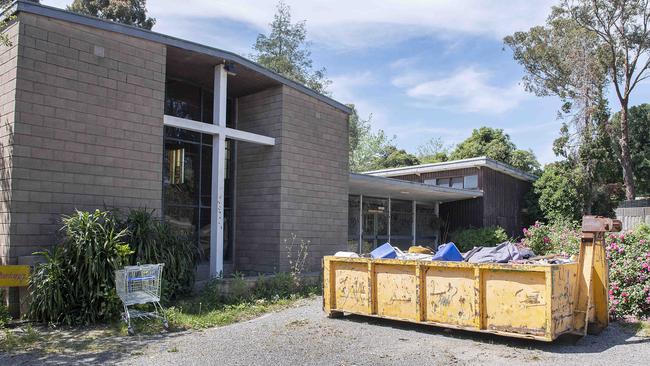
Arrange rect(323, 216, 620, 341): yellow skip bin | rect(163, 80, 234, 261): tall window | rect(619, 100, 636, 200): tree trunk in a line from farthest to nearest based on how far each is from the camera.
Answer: rect(619, 100, 636, 200): tree trunk → rect(163, 80, 234, 261): tall window → rect(323, 216, 620, 341): yellow skip bin

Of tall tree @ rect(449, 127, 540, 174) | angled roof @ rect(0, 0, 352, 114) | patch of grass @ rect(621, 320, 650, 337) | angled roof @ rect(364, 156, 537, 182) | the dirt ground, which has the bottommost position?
the dirt ground

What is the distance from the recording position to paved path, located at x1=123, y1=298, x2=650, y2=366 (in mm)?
6516

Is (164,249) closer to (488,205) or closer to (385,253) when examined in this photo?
(385,253)

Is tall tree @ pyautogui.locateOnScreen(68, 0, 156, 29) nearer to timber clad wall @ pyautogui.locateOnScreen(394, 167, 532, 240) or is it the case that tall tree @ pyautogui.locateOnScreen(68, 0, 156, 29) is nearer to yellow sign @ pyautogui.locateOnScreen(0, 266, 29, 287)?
timber clad wall @ pyautogui.locateOnScreen(394, 167, 532, 240)

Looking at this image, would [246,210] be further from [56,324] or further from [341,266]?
[56,324]

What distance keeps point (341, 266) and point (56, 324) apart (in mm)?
4622

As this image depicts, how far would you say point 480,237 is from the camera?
20.7 metres

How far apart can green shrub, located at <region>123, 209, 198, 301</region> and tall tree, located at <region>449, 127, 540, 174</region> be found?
25.0 metres

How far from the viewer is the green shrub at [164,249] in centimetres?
922

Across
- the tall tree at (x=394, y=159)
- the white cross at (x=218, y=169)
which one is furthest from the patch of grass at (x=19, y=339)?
the tall tree at (x=394, y=159)

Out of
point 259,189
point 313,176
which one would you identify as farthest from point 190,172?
point 313,176

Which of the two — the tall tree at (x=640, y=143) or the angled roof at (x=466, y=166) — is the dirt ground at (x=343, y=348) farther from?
the tall tree at (x=640, y=143)

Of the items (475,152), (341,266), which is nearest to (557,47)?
(475,152)

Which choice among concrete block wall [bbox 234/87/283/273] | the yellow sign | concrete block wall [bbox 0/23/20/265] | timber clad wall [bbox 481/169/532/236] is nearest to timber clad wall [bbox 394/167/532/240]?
timber clad wall [bbox 481/169/532/236]
